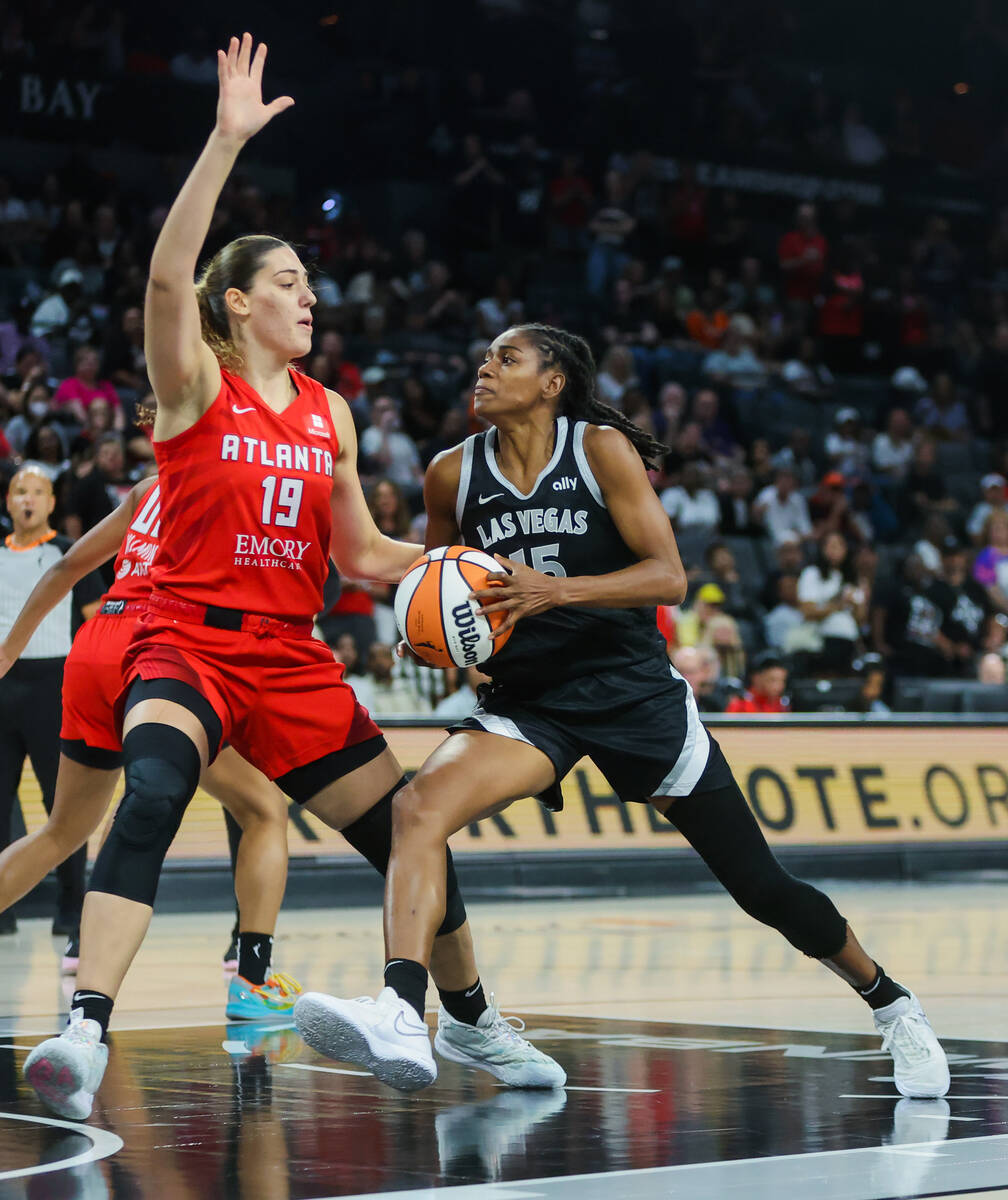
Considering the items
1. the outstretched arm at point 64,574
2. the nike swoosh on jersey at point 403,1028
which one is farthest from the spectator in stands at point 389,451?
the nike swoosh on jersey at point 403,1028

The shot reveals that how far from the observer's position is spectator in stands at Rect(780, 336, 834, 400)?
71.3 feet

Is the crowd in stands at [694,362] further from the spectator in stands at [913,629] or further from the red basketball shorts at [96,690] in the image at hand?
the red basketball shorts at [96,690]

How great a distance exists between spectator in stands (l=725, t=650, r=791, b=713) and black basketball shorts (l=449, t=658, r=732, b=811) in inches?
355

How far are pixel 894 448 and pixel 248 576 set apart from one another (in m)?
16.6

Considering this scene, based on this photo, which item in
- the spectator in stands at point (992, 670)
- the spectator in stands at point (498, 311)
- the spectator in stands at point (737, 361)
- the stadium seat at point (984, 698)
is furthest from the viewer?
the spectator in stands at point (737, 361)

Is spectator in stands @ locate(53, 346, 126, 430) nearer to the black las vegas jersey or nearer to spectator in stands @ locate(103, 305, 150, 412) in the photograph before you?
spectator in stands @ locate(103, 305, 150, 412)

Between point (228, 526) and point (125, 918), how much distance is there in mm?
1029

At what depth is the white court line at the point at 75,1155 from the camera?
405cm

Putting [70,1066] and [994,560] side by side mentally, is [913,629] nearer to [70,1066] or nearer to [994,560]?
[994,560]

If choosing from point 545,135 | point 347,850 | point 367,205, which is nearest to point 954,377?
point 545,135

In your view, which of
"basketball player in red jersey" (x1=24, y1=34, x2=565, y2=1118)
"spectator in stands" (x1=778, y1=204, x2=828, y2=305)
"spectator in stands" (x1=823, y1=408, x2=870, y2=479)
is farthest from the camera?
"spectator in stands" (x1=778, y1=204, x2=828, y2=305)

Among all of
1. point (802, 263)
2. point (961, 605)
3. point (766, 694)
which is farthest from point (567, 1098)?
point (802, 263)

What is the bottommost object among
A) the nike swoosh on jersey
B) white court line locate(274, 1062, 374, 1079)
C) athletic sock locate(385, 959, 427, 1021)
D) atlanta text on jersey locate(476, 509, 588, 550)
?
white court line locate(274, 1062, 374, 1079)

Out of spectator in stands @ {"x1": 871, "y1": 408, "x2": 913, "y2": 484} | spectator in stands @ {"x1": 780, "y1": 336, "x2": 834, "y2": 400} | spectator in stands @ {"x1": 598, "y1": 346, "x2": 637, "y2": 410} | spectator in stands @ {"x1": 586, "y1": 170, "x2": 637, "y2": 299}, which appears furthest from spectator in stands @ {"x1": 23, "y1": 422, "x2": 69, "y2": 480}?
spectator in stands @ {"x1": 780, "y1": 336, "x2": 834, "y2": 400}
